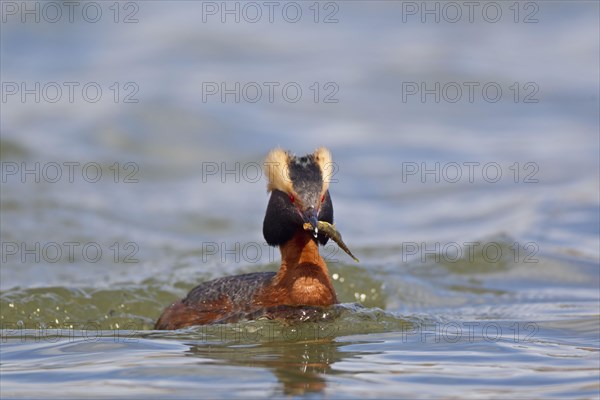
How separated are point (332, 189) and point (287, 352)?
12.1 meters

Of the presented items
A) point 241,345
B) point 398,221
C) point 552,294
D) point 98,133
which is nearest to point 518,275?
point 552,294

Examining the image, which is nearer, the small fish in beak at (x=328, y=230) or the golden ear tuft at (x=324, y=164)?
the small fish in beak at (x=328, y=230)

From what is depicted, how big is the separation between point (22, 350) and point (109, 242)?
28.1ft

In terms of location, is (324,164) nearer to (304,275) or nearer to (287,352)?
(304,275)

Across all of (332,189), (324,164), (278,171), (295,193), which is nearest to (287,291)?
(295,193)

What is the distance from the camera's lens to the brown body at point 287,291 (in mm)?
11812

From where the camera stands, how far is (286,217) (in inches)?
462

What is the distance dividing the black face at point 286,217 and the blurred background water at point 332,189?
96 cm

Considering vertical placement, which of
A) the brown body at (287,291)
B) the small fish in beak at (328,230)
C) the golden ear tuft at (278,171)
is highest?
the golden ear tuft at (278,171)

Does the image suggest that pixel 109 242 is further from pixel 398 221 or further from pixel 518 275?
pixel 518 275

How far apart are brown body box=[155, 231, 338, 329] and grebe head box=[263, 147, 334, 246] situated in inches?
6.5

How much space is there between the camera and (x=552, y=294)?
15.6 metres

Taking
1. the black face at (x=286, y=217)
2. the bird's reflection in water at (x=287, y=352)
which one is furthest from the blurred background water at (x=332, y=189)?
the black face at (x=286, y=217)

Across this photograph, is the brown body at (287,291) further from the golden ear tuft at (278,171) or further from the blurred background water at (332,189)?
the golden ear tuft at (278,171)
